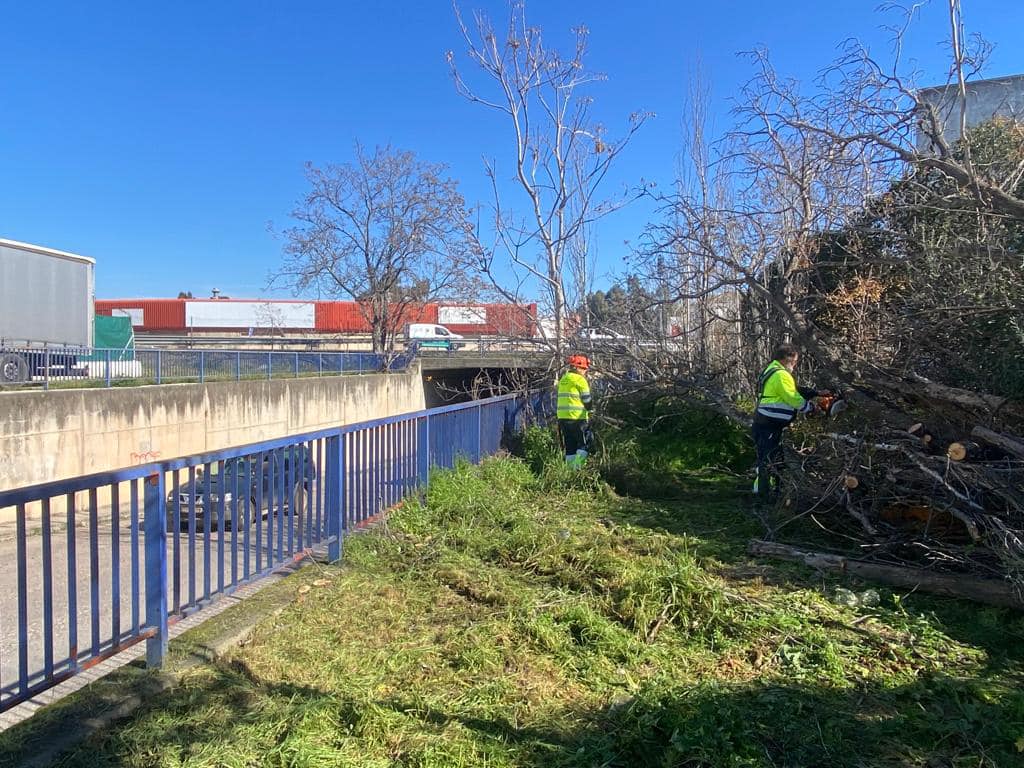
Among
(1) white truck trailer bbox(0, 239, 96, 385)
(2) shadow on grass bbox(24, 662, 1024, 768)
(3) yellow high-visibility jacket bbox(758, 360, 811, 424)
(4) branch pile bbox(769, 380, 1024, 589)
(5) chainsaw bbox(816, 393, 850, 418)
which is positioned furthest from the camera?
(1) white truck trailer bbox(0, 239, 96, 385)

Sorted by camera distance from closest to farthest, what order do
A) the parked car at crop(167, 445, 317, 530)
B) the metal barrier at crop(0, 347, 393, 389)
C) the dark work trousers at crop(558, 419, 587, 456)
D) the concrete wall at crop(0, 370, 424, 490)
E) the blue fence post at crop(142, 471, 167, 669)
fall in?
the blue fence post at crop(142, 471, 167, 669) → the parked car at crop(167, 445, 317, 530) → the dark work trousers at crop(558, 419, 587, 456) → the concrete wall at crop(0, 370, 424, 490) → the metal barrier at crop(0, 347, 393, 389)

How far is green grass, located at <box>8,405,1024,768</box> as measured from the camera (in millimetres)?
2695

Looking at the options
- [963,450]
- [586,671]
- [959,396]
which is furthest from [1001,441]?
[586,671]

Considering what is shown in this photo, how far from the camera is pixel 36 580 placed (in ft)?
17.2

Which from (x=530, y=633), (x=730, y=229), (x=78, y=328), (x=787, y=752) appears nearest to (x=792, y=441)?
(x=730, y=229)

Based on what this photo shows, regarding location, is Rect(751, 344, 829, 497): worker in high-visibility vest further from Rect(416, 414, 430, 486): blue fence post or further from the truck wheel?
the truck wheel

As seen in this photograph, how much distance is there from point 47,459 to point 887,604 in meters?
11.0

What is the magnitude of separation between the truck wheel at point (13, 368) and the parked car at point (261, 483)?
10.2m

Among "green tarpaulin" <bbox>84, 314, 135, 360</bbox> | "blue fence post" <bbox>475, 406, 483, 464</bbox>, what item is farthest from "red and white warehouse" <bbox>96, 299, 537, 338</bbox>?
"blue fence post" <bbox>475, 406, 483, 464</bbox>

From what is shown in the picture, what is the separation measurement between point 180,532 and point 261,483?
1310 mm

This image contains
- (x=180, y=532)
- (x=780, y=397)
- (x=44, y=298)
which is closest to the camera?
(x=180, y=532)

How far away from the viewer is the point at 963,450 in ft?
16.0

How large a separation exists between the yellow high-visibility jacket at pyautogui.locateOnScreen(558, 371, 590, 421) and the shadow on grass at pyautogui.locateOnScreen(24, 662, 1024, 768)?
5.46 metres

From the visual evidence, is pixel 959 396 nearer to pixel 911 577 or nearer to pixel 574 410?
pixel 911 577
